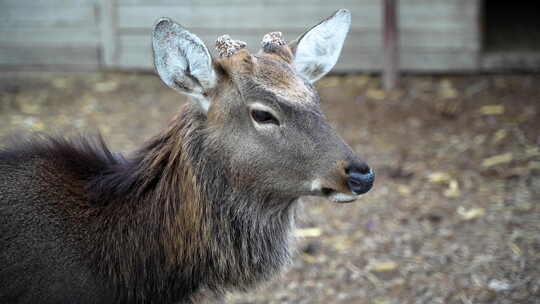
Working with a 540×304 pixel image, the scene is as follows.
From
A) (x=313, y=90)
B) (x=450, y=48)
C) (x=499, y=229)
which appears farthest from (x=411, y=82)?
(x=313, y=90)

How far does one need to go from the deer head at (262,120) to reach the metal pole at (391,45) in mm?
4761

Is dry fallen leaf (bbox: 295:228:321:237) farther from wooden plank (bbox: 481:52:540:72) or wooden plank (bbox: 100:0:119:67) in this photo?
wooden plank (bbox: 100:0:119:67)

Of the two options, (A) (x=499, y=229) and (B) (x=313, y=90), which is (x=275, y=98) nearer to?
(B) (x=313, y=90)

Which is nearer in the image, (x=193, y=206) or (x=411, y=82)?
(x=193, y=206)

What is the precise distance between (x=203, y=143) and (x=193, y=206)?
0.34 m

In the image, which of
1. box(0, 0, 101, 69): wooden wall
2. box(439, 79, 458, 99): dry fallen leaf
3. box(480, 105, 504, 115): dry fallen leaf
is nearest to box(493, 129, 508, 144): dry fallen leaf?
box(480, 105, 504, 115): dry fallen leaf

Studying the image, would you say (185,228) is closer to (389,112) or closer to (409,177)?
(409,177)

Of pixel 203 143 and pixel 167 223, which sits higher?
pixel 203 143

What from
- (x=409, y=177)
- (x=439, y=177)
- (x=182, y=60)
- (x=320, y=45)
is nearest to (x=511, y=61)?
(x=439, y=177)

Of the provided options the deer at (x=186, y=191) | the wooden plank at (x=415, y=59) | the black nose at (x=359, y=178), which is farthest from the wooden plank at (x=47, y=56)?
the black nose at (x=359, y=178)

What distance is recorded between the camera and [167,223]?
3.56 m

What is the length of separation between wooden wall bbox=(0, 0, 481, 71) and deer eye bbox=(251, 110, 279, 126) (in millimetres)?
5626

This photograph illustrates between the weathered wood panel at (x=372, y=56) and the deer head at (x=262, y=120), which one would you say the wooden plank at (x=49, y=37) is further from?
the deer head at (x=262, y=120)

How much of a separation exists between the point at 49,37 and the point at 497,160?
6398 mm
